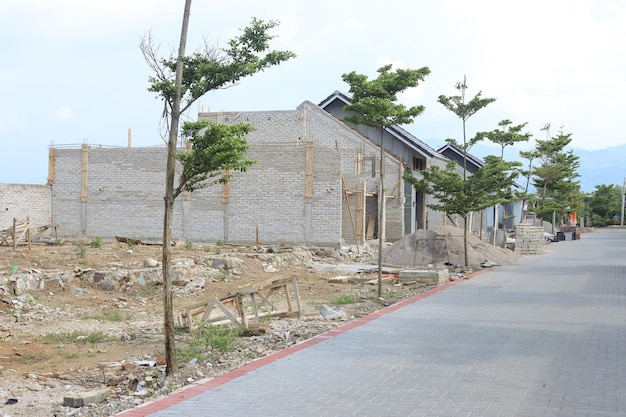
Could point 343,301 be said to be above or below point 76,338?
above

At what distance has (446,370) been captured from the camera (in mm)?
8195

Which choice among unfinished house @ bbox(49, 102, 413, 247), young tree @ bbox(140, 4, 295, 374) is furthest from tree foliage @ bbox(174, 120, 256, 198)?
unfinished house @ bbox(49, 102, 413, 247)

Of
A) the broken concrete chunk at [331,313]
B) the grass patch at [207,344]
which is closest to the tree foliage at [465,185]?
the broken concrete chunk at [331,313]

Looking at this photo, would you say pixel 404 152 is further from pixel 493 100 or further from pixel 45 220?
pixel 45 220

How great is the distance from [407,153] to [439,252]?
15656 mm

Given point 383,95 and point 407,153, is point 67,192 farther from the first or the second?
point 383,95

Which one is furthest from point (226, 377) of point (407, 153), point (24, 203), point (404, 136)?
point (407, 153)

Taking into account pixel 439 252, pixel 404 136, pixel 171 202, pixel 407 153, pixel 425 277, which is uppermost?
pixel 404 136

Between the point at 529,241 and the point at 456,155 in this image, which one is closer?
the point at 529,241

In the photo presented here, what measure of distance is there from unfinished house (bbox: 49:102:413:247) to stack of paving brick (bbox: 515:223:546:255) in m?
6.69

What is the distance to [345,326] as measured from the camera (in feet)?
38.2

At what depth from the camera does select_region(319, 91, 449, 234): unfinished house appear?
4062 centimetres

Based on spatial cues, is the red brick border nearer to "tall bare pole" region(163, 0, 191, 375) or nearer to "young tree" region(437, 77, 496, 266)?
"tall bare pole" region(163, 0, 191, 375)

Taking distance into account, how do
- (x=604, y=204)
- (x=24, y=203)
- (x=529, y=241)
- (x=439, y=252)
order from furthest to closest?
(x=604, y=204)
(x=24, y=203)
(x=529, y=241)
(x=439, y=252)
